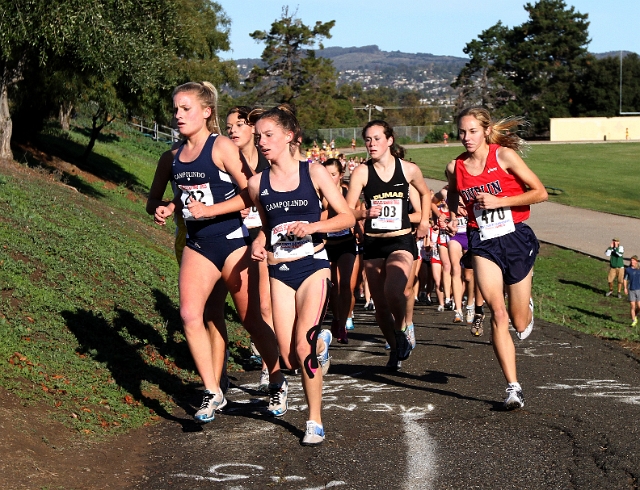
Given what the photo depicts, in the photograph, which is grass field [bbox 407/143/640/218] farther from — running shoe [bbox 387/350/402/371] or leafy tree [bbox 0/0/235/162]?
running shoe [bbox 387/350/402/371]

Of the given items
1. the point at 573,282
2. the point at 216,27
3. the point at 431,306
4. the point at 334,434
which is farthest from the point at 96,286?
the point at 216,27

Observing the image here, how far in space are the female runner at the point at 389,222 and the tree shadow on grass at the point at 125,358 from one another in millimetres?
2114

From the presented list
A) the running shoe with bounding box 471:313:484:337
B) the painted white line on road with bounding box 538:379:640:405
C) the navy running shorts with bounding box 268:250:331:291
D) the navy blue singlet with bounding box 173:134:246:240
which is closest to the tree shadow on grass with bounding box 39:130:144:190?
the running shoe with bounding box 471:313:484:337

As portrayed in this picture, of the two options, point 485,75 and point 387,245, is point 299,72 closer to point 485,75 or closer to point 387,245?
point 485,75

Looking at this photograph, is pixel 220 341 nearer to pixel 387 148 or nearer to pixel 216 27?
pixel 387 148

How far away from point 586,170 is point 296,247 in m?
64.1

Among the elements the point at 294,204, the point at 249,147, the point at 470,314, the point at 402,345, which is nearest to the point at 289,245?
the point at 294,204

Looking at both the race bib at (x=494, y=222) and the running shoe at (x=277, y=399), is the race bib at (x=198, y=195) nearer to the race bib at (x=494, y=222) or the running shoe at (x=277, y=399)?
the running shoe at (x=277, y=399)

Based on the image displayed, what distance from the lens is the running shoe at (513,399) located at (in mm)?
7270

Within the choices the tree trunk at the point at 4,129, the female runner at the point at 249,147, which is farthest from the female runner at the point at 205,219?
the tree trunk at the point at 4,129

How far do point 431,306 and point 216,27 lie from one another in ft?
170

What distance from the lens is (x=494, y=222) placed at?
7.71m

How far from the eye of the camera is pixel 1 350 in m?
7.52

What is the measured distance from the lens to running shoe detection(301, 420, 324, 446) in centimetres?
639
